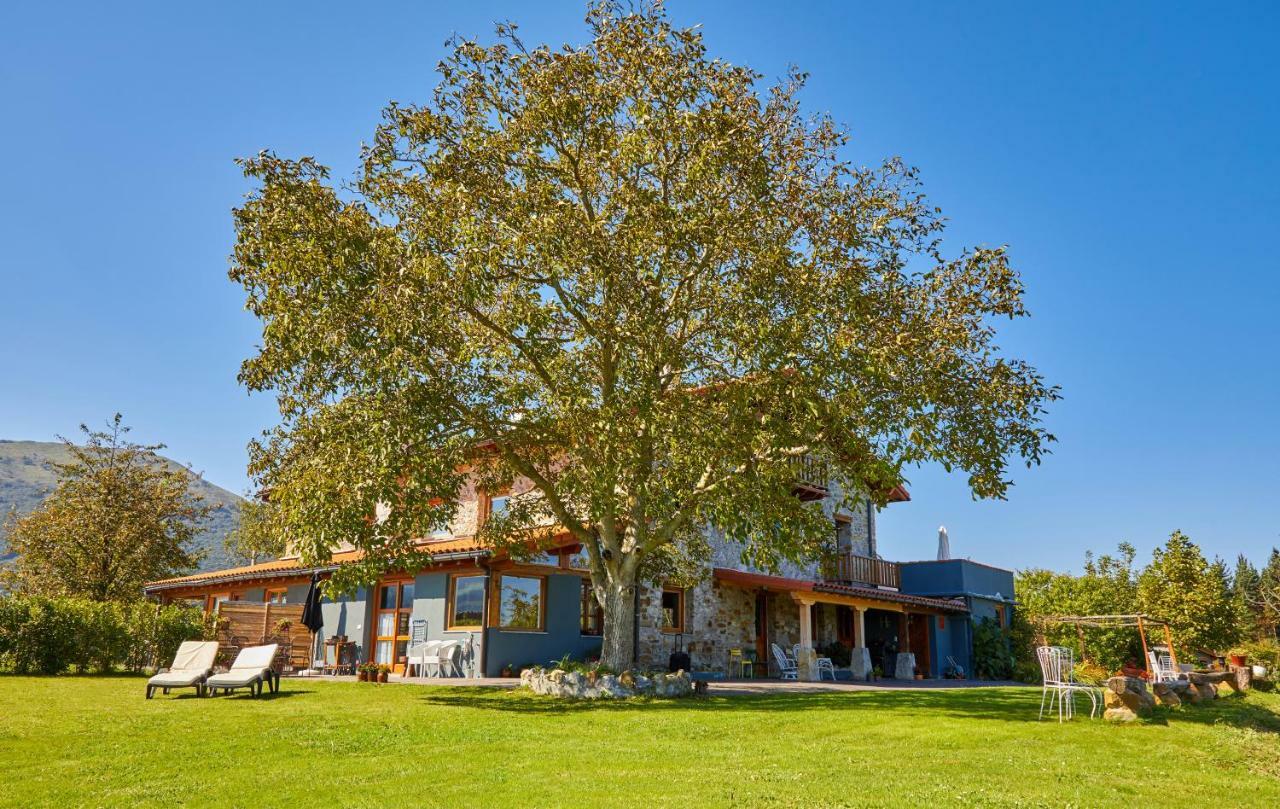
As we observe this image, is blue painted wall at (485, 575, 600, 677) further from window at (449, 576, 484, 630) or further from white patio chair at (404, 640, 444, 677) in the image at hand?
white patio chair at (404, 640, 444, 677)

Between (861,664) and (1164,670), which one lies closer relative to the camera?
(1164,670)

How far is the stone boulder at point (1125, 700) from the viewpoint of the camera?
1269cm

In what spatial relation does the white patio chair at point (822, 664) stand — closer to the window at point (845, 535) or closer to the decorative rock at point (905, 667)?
the decorative rock at point (905, 667)

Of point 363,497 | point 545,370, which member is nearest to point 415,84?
point 545,370

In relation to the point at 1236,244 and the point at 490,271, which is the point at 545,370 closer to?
the point at 490,271

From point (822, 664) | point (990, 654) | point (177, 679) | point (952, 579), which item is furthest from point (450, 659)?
point (990, 654)

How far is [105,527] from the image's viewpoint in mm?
32562

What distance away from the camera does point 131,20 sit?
13789 millimetres

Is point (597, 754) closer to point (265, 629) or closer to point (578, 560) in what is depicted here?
point (578, 560)

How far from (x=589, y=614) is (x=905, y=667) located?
380 inches

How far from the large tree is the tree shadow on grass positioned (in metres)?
1.88

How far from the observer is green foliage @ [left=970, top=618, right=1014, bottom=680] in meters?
28.5

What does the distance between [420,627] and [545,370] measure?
936cm

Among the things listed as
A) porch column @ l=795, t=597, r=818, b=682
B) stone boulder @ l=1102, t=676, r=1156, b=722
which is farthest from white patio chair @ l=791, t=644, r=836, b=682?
stone boulder @ l=1102, t=676, r=1156, b=722
